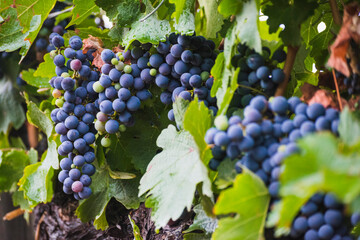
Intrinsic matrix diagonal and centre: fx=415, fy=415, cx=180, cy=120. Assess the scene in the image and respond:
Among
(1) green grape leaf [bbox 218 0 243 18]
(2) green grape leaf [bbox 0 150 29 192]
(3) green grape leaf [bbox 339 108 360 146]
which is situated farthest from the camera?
(2) green grape leaf [bbox 0 150 29 192]

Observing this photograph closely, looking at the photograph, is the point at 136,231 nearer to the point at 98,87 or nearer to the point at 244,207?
the point at 98,87

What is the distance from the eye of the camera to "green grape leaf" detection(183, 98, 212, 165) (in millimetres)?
698

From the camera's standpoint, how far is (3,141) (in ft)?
5.00

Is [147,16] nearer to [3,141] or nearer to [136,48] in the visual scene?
[136,48]

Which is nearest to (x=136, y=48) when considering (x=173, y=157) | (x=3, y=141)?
(x=173, y=157)

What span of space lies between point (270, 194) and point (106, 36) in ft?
2.20

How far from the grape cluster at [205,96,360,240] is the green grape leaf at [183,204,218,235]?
0.23m

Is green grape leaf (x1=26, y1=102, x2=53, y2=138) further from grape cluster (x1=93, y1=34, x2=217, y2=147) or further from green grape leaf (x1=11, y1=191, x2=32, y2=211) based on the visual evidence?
green grape leaf (x1=11, y1=191, x2=32, y2=211)

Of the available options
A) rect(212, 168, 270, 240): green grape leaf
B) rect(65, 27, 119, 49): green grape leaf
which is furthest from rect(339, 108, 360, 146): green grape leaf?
rect(65, 27, 119, 49): green grape leaf

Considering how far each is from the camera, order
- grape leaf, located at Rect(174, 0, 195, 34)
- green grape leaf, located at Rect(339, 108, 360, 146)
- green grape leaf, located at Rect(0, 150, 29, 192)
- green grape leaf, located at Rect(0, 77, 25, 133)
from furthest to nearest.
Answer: green grape leaf, located at Rect(0, 77, 25, 133) → green grape leaf, located at Rect(0, 150, 29, 192) → grape leaf, located at Rect(174, 0, 195, 34) → green grape leaf, located at Rect(339, 108, 360, 146)

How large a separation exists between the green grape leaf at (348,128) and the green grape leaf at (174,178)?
0.77ft

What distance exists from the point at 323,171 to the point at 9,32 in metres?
0.93

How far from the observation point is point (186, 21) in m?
0.88

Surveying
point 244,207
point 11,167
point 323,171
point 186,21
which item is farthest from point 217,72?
point 11,167
